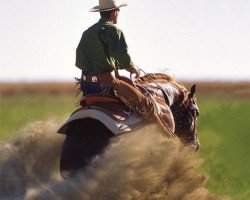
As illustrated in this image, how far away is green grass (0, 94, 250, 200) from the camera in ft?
53.0

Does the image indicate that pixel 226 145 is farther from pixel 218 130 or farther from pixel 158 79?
pixel 158 79

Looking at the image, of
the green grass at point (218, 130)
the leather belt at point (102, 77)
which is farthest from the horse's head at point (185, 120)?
the green grass at point (218, 130)

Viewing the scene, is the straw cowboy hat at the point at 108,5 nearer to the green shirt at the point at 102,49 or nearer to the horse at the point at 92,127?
the green shirt at the point at 102,49

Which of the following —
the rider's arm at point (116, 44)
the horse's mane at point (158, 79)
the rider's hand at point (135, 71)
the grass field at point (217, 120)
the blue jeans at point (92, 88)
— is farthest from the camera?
the grass field at point (217, 120)

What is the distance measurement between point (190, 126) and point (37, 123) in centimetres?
182

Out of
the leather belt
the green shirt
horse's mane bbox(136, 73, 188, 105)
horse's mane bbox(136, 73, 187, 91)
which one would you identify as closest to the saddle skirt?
the leather belt

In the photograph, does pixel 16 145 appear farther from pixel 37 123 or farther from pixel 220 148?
pixel 220 148

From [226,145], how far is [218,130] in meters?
1.80

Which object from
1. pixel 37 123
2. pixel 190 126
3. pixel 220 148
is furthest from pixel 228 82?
pixel 37 123

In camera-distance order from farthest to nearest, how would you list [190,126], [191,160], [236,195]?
[236,195]
[190,126]
[191,160]

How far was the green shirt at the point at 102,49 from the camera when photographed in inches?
354

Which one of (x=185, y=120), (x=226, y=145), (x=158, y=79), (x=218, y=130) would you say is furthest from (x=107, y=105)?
(x=218, y=130)

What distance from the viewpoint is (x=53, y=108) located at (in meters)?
21.1

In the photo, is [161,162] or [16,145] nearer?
[161,162]
